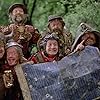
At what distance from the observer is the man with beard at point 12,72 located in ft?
22.8

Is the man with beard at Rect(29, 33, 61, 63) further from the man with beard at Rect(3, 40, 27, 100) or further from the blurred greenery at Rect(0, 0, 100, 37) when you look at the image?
the blurred greenery at Rect(0, 0, 100, 37)

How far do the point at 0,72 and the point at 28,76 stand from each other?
486 mm

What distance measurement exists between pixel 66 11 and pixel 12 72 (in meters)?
7.71

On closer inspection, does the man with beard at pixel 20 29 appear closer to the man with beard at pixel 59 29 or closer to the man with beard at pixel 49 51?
the man with beard at pixel 59 29

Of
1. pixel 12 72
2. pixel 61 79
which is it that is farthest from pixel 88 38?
pixel 12 72

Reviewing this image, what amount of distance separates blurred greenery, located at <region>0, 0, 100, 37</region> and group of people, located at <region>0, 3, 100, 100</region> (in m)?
1.42

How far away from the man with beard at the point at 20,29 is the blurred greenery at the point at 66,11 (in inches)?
57.6

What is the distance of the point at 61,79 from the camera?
696 centimetres

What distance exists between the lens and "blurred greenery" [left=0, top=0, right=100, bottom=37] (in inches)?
473

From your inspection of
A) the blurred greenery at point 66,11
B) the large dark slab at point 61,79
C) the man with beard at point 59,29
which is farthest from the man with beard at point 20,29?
the large dark slab at point 61,79

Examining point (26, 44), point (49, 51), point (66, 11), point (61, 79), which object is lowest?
point (61, 79)

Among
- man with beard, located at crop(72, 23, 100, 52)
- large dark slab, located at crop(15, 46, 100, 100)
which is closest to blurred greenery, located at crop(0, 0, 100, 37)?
man with beard, located at crop(72, 23, 100, 52)

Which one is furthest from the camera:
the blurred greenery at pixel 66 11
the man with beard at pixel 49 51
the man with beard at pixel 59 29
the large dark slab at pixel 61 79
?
the blurred greenery at pixel 66 11

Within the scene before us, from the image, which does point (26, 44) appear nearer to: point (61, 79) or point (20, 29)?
point (20, 29)
